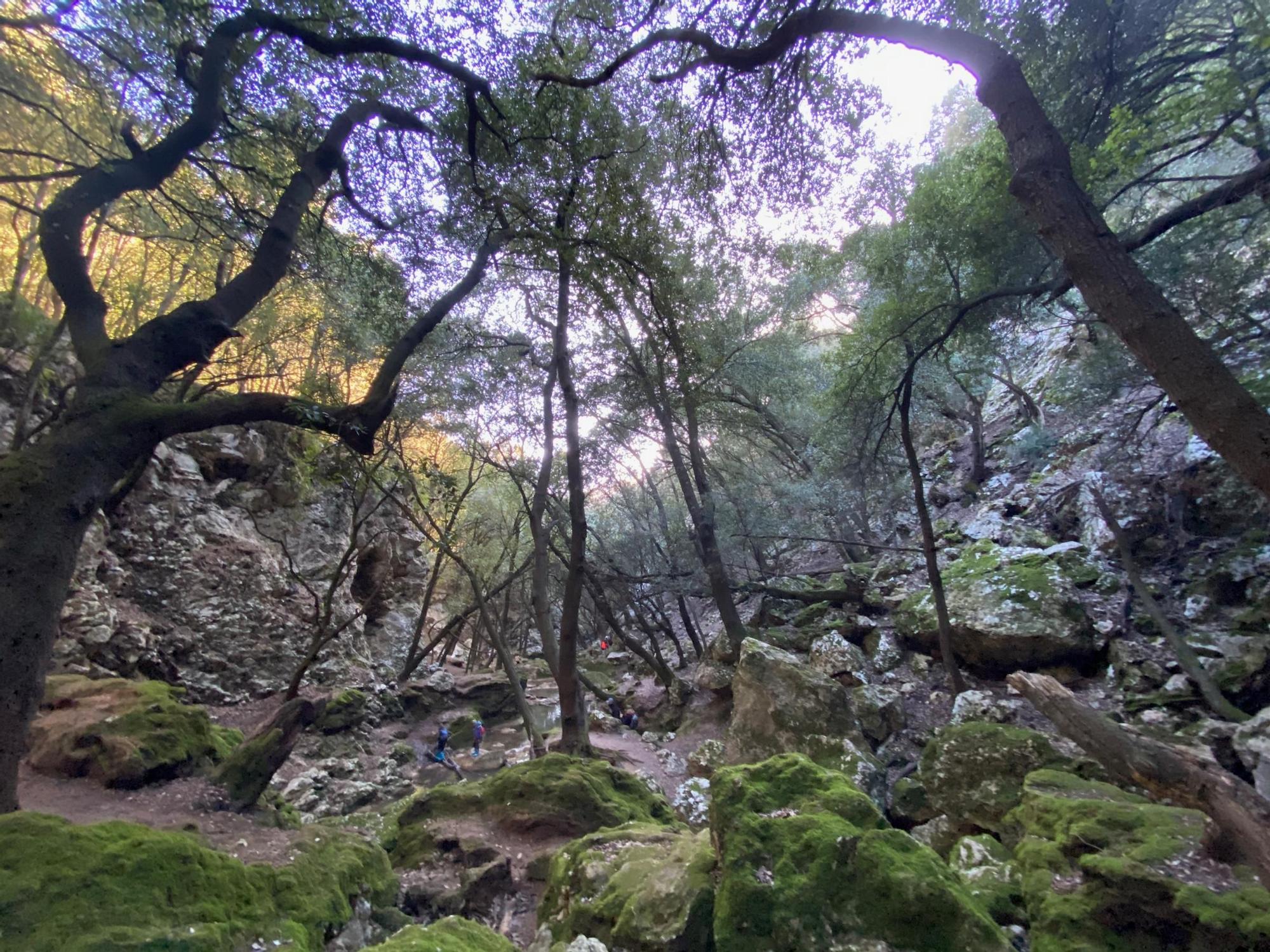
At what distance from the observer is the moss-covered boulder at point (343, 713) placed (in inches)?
443

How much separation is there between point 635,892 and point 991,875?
2483 mm

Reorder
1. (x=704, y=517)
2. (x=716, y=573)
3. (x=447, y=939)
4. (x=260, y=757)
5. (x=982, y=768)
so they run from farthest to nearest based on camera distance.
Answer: (x=704, y=517), (x=716, y=573), (x=260, y=757), (x=982, y=768), (x=447, y=939)

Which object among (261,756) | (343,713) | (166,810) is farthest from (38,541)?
(343,713)

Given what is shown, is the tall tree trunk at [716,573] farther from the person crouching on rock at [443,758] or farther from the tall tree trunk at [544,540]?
the person crouching on rock at [443,758]

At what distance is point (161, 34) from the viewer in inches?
198

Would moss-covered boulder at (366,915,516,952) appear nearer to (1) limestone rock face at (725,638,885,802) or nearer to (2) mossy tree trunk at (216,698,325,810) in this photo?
(2) mossy tree trunk at (216,698,325,810)

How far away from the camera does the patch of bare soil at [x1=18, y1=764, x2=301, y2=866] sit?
4.34 m

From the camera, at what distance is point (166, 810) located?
16.1 feet

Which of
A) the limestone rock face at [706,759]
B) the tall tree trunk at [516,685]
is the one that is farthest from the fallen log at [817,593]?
the tall tree trunk at [516,685]

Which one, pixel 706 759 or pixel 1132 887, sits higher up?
A: pixel 706 759

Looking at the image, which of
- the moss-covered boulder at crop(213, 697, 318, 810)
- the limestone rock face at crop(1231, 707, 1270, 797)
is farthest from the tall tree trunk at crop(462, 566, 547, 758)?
the limestone rock face at crop(1231, 707, 1270, 797)

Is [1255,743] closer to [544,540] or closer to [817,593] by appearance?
[817,593]

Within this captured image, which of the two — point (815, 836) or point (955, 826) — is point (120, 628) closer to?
point (815, 836)

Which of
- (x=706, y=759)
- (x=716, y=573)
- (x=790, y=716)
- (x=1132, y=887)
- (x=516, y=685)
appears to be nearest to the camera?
(x=1132, y=887)
